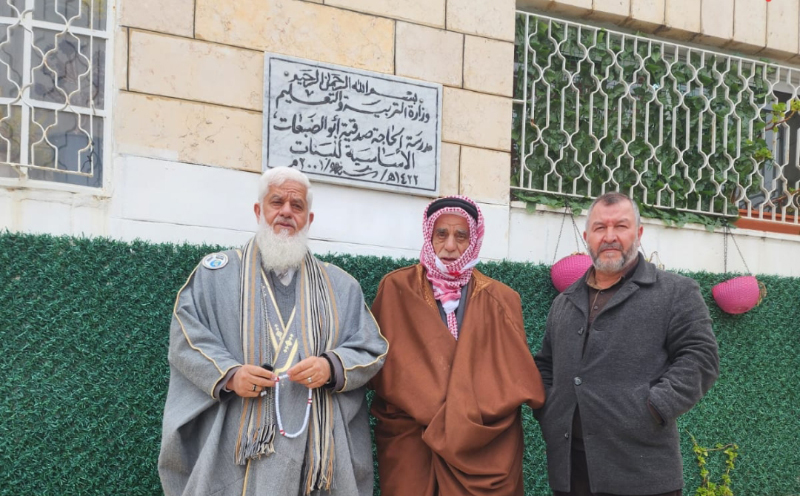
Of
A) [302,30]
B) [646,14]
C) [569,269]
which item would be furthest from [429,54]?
[646,14]

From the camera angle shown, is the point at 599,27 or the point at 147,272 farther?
the point at 599,27

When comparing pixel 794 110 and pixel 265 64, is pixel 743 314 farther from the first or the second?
pixel 265 64

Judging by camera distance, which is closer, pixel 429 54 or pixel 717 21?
pixel 429 54

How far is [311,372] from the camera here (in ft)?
8.95

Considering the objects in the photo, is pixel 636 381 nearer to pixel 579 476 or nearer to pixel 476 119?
pixel 579 476

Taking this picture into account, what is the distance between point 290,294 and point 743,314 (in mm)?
3639

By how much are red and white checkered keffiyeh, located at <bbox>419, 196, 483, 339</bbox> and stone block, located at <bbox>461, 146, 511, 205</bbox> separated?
178cm

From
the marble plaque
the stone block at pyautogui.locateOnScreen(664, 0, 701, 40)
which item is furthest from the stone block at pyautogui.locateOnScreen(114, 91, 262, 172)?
the stone block at pyautogui.locateOnScreen(664, 0, 701, 40)

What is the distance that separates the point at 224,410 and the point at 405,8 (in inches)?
118

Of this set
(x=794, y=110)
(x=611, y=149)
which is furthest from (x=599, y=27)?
Result: (x=794, y=110)

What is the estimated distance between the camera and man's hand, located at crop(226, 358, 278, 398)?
104 inches

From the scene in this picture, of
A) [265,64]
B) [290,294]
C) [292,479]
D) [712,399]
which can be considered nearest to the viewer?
[292,479]

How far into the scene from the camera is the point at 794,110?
19.8 feet

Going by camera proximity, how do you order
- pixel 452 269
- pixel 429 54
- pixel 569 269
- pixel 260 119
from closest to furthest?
pixel 452 269
pixel 260 119
pixel 569 269
pixel 429 54
